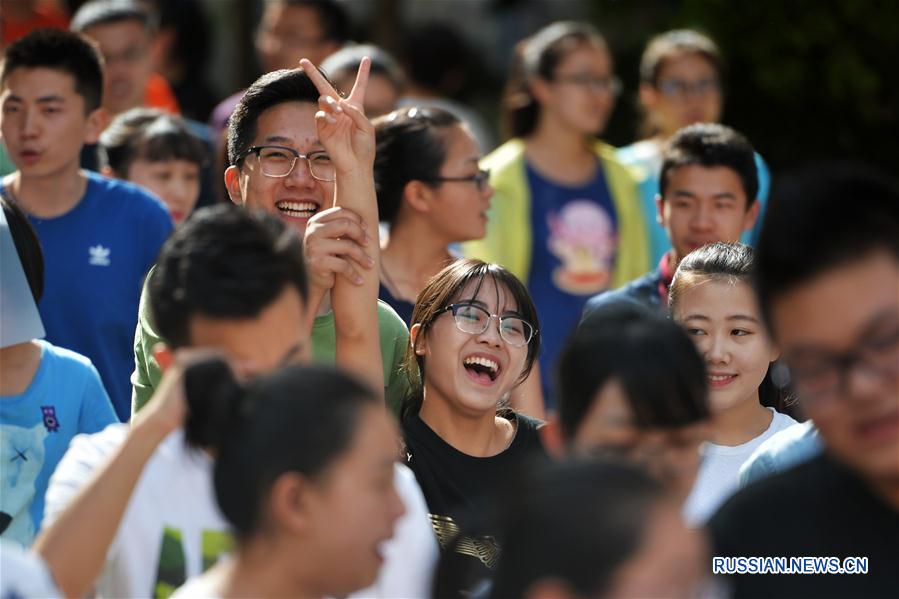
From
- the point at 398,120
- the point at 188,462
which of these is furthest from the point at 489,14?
the point at 188,462

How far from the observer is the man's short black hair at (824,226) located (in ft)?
7.43

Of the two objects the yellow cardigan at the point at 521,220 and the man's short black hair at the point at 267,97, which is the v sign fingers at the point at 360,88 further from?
the yellow cardigan at the point at 521,220

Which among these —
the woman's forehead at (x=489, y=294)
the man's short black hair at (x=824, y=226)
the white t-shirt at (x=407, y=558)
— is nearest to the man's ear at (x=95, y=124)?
the woman's forehead at (x=489, y=294)

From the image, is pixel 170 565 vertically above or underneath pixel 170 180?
underneath

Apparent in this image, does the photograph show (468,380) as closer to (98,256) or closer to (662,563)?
(98,256)

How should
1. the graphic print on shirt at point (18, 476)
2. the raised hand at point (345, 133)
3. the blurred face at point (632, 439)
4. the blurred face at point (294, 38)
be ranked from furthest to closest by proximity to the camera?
the blurred face at point (294, 38) → the raised hand at point (345, 133) → the graphic print on shirt at point (18, 476) → the blurred face at point (632, 439)

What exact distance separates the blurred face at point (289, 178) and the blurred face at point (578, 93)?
274 cm

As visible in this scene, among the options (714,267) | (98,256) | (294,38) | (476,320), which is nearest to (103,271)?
(98,256)

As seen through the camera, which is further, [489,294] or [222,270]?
[489,294]

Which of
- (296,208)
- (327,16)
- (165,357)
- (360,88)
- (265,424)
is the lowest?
(265,424)

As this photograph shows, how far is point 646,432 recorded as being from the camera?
253cm

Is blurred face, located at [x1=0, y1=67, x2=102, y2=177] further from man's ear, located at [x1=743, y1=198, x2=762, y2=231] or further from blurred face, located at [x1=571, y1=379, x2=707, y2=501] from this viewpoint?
blurred face, located at [x1=571, y1=379, x2=707, y2=501]

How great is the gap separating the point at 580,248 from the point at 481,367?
252 cm

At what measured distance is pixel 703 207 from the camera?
5.06 metres
